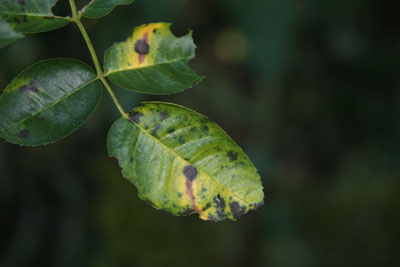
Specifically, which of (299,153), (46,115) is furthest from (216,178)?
(299,153)

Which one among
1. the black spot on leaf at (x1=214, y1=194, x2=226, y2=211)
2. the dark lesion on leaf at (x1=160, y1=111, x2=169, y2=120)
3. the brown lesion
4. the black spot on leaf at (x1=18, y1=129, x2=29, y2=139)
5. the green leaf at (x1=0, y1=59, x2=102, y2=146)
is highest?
the brown lesion

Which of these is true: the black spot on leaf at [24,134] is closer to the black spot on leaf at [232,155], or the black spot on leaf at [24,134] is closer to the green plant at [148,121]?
the green plant at [148,121]

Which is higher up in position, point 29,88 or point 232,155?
point 29,88

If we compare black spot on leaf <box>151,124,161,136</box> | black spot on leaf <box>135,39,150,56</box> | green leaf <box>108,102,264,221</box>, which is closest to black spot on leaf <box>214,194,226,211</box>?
green leaf <box>108,102,264,221</box>

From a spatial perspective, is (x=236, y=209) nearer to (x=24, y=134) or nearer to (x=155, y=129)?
(x=155, y=129)

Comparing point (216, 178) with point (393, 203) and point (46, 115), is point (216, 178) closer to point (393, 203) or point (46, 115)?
point (46, 115)

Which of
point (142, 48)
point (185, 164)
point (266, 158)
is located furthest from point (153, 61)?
point (266, 158)

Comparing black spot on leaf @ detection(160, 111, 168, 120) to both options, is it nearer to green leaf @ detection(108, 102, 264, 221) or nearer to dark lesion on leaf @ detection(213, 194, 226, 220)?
green leaf @ detection(108, 102, 264, 221)
